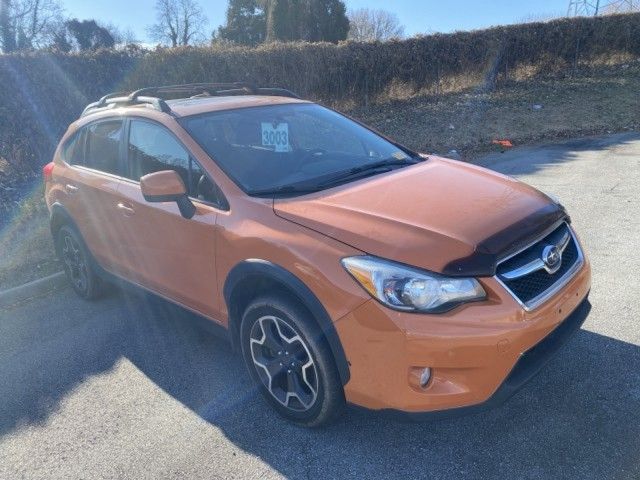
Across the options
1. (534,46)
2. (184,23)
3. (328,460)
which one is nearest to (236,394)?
(328,460)

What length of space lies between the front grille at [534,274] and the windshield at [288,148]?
1.14m

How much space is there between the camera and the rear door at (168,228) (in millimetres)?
3277

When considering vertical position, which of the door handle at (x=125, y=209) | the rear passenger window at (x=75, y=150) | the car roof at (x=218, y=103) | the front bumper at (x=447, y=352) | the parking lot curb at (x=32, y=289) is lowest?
the parking lot curb at (x=32, y=289)

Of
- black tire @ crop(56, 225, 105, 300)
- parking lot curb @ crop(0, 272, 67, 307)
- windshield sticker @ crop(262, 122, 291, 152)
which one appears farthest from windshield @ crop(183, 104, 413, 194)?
parking lot curb @ crop(0, 272, 67, 307)

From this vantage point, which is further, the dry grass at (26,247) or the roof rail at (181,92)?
the dry grass at (26,247)

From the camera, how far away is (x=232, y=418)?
318 centimetres

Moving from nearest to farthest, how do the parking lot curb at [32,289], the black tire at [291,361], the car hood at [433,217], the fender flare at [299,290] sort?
the car hood at [433,217]
the fender flare at [299,290]
the black tire at [291,361]
the parking lot curb at [32,289]

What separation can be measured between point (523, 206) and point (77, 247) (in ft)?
12.4

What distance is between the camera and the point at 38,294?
527 cm

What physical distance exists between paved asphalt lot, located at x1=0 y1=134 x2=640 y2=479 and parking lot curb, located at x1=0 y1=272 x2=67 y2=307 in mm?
549

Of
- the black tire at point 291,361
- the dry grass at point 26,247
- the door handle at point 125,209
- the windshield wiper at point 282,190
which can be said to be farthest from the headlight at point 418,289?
the dry grass at point 26,247

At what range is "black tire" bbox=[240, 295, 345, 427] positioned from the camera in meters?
2.72

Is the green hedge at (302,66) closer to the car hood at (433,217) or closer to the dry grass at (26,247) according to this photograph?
the dry grass at (26,247)

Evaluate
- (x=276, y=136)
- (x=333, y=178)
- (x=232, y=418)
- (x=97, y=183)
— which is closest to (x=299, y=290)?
(x=333, y=178)
